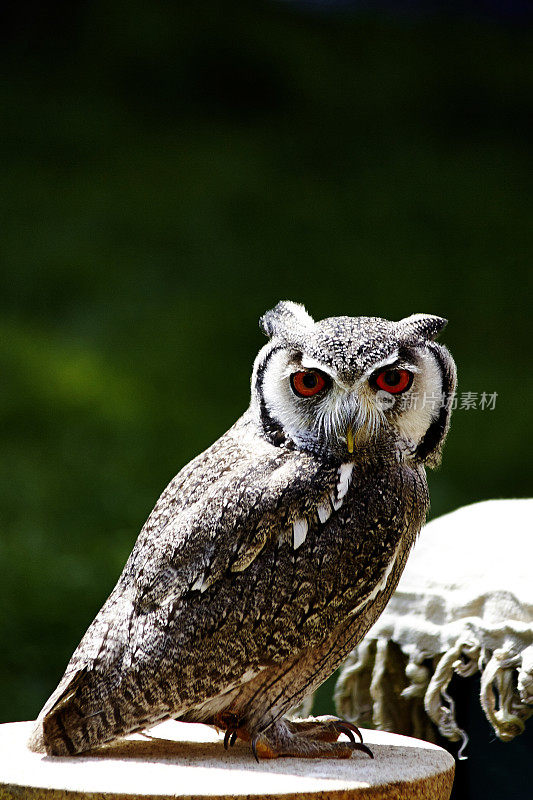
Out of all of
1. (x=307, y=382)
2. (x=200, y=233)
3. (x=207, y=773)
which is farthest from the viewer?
(x=200, y=233)

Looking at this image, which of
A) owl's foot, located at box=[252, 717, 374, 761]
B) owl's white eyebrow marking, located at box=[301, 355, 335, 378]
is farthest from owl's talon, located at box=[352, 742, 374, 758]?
owl's white eyebrow marking, located at box=[301, 355, 335, 378]

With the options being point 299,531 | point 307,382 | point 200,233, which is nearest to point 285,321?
point 307,382

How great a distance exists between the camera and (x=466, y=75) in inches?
209

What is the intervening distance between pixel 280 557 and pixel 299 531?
5cm

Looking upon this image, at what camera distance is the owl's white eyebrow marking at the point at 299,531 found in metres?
1.46

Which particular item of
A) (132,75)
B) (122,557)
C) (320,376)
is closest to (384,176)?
(132,75)

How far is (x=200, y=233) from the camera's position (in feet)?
15.4

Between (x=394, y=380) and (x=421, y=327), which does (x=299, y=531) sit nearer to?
(x=394, y=380)

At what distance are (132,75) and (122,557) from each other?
2815mm

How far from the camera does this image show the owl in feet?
4.71

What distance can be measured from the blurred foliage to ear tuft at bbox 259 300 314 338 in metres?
1.93

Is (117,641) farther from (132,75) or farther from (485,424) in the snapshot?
(132,75)

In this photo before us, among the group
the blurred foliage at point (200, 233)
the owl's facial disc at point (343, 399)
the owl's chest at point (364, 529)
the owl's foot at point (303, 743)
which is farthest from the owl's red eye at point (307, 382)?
the blurred foliage at point (200, 233)

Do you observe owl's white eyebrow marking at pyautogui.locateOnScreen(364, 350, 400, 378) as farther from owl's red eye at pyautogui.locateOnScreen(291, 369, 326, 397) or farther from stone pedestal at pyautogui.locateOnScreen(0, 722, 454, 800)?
stone pedestal at pyautogui.locateOnScreen(0, 722, 454, 800)
